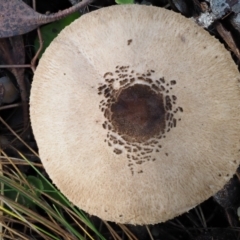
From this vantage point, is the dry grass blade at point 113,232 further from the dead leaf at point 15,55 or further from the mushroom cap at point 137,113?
the dead leaf at point 15,55

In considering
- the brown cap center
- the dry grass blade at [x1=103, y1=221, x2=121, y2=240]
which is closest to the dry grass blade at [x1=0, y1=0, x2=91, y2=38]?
the brown cap center

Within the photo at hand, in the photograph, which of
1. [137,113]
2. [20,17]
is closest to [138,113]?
[137,113]

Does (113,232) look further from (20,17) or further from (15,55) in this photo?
(20,17)

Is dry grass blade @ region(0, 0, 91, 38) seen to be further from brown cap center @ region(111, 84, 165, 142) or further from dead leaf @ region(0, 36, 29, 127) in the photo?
brown cap center @ region(111, 84, 165, 142)

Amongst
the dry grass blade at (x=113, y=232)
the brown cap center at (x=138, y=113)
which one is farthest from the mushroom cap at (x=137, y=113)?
the dry grass blade at (x=113, y=232)

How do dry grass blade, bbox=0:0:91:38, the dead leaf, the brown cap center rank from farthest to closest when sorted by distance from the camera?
the dead leaf, dry grass blade, bbox=0:0:91:38, the brown cap center

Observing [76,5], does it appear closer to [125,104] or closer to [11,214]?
[125,104]

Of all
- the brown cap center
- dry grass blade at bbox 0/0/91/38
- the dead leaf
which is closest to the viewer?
the brown cap center

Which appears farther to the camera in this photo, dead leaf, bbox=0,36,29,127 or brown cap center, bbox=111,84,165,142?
dead leaf, bbox=0,36,29,127

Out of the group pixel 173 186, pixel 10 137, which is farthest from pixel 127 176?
pixel 10 137
